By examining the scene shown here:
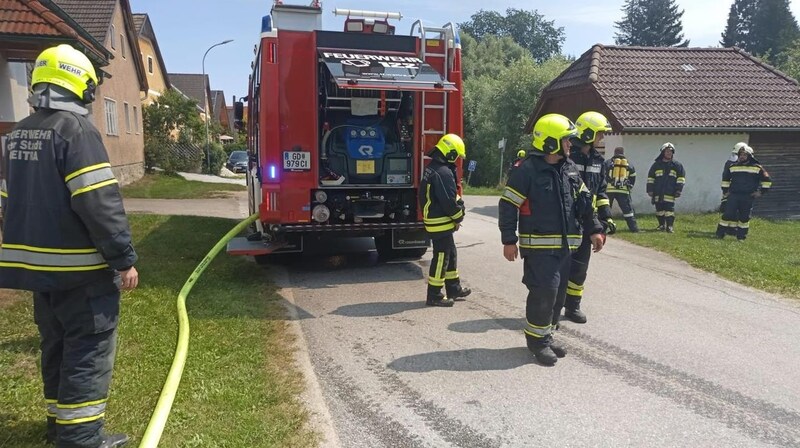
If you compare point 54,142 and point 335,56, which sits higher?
point 335,56

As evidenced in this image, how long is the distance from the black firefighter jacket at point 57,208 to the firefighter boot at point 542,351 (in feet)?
9.98

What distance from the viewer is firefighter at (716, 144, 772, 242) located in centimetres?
1135

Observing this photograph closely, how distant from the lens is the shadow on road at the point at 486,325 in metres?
5.49

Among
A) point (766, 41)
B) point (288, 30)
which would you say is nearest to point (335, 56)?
point (288, 30)

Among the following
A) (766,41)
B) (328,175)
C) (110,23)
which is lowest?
(328,175)

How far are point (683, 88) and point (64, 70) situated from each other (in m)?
17.2

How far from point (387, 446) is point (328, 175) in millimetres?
4708

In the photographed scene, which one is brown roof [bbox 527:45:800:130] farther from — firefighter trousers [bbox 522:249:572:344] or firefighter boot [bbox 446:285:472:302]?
firefighter trousers [bbox 522:249:572:344]

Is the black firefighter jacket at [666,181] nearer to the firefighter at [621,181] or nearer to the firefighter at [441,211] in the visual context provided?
the firefighter at [621,181]

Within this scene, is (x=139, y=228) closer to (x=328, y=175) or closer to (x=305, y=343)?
(x=328, y=175)

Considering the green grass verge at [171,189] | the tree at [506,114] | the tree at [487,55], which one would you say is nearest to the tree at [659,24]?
the tree at [487,55]

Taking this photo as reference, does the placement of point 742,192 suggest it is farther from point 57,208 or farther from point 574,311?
point 57,208

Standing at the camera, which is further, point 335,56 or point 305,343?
point 335,56

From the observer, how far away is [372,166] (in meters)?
7.87
